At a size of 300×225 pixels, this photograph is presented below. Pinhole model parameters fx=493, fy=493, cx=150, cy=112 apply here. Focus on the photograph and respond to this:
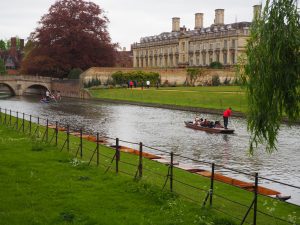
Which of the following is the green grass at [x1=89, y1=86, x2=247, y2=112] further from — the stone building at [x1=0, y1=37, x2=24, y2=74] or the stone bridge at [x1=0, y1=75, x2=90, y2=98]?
the stone building at [x1=0, y1=37, x2=24, y2=74]

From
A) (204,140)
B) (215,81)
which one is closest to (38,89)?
(215,81)

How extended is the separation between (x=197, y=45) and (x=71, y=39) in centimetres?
3779

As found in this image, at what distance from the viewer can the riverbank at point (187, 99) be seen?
4791 centimetres

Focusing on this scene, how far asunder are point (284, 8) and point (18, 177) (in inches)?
338

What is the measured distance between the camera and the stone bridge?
7781 centimetres

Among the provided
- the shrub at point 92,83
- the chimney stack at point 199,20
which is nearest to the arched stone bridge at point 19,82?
the shrub at point 92,83

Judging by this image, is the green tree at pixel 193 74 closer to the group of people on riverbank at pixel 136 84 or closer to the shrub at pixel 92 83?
the group of people on riverbank at pixel 136 84

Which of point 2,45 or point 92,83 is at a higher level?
point 2,45

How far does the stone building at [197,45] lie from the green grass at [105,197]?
77071 mm

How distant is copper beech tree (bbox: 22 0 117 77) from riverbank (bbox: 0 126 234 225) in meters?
65.6

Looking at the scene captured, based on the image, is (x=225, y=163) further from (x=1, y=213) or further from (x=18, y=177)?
(x=1, y=213)

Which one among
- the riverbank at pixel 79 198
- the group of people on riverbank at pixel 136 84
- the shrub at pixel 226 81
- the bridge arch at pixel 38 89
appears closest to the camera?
the riverbank at pixel 79 198

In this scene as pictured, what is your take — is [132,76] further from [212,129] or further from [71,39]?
[212,129]

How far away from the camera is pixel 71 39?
8081cm
